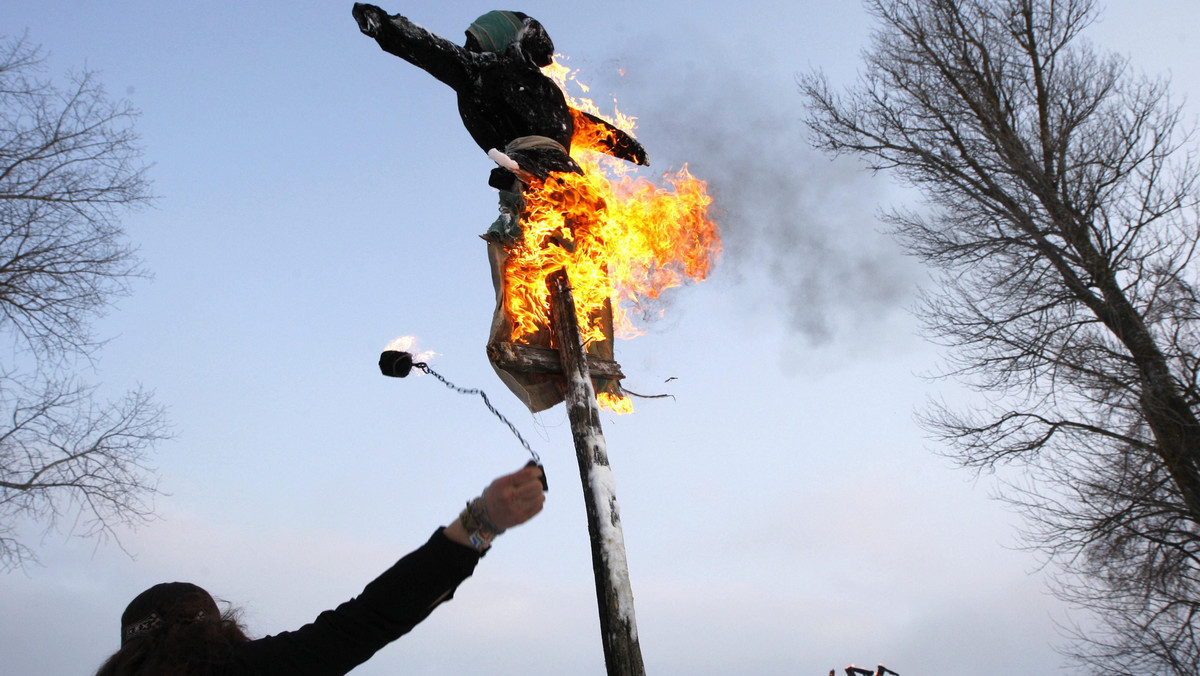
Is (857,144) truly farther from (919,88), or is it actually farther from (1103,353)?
(1103,353)

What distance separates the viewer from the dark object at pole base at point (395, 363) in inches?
193

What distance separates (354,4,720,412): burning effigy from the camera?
5.95 m

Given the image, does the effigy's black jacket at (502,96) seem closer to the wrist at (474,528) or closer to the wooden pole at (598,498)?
the wooden pole at (598,498)

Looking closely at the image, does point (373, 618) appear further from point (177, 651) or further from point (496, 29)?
point (496, 29)

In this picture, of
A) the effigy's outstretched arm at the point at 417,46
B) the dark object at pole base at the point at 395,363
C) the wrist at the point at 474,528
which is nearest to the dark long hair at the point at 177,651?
the wrist at the point at 474,528

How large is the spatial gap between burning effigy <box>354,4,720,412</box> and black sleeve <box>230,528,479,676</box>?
3.76 m

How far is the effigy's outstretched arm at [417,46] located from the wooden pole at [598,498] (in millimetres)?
1785

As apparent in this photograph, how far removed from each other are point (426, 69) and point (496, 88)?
A: 59 centimetres

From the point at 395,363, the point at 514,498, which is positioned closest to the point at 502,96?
the point at 395,363

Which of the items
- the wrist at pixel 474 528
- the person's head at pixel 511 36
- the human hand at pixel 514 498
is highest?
the person's head at pixel 511 36

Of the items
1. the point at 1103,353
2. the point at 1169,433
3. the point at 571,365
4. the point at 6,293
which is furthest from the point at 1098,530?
the point at 6,293

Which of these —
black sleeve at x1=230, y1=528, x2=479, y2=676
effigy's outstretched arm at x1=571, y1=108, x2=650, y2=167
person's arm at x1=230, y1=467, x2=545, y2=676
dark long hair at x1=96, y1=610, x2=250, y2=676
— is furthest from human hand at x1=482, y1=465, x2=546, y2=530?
effigy's outstretched arm at x1=571, y1=108, x2=650, y2=167

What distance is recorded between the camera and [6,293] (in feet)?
33.1

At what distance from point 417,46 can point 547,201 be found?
1.46 m
